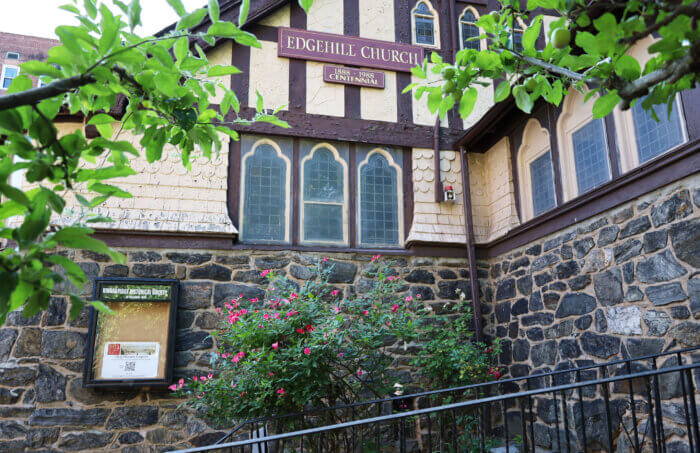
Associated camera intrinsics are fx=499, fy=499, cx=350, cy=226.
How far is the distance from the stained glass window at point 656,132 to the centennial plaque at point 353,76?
3540 millimetres

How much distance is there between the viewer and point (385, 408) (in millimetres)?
5961

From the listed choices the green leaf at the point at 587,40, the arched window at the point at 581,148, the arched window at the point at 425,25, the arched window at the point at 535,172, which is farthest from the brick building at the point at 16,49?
the green leaf at the point at 587,40

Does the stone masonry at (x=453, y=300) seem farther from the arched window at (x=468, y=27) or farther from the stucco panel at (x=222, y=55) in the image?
the arched window at (x=468, y=27)

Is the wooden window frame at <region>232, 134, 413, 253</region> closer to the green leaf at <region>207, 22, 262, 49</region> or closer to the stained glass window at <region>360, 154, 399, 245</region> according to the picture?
the stained glass window at <region>360, 154, 399, 245</region>

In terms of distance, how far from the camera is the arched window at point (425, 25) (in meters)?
7.71

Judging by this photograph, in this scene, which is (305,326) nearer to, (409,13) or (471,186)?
(471,186)

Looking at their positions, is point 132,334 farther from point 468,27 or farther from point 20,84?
point 468,27

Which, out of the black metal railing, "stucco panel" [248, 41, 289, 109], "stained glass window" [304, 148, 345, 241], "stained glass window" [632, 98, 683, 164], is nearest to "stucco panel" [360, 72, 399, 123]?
"stained glass window" [304, 148, 345, 241]

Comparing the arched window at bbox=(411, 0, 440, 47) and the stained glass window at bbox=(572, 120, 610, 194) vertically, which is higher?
the arched window at bbox=(411, 0, 440, 47)

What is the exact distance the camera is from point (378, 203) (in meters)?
7.00

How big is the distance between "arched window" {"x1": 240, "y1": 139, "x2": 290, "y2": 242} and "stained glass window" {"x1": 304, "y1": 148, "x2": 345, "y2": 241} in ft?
0.96

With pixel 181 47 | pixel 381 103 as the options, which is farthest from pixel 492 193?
pixel 181 47

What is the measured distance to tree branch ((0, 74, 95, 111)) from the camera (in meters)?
1.34

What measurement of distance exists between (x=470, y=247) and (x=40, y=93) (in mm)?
6020
